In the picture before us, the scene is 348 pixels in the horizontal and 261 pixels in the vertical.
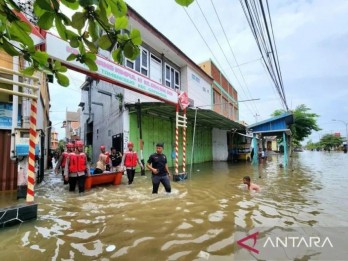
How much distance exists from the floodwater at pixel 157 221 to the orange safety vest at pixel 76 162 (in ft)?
2.81

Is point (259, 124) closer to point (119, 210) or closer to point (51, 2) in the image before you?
point (119, 210)

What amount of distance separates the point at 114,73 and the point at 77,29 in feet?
19.1

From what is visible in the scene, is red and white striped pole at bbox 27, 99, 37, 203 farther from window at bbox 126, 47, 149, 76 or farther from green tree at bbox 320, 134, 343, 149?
green tree at bbox 320, 134, 343, 149

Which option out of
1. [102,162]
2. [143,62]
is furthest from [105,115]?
[102,162]

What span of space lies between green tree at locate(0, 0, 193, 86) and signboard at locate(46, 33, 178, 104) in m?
2.73

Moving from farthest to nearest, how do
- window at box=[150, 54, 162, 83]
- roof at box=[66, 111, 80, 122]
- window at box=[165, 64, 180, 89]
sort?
roof at box=[66, 111, 80, 122]
window at box=[165, 64, 180, 89]
window at box=[150, 54, 162, 83]

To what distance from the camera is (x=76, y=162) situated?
783cm

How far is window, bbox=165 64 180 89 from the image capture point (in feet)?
57.6

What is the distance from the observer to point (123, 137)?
1323 centimetres

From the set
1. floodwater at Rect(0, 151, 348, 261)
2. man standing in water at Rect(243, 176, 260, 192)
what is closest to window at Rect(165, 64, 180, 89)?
man standing in water at Rect(243, 176, 260, 192)

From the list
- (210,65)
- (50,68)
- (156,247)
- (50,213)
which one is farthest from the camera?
(210,65)

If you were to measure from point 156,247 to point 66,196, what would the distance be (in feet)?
16.8

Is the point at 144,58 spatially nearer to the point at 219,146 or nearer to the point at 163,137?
the point at 163,137

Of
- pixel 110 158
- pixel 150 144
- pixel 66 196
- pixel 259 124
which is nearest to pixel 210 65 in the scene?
pixel 259 124
